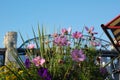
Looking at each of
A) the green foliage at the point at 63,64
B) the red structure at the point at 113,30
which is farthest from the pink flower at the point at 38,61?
the red structure at the point at 113,30

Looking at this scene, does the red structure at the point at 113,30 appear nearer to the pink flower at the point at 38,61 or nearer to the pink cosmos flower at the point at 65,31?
the pink cosmos flower at the point at 65,31

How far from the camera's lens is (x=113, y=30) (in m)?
6.04

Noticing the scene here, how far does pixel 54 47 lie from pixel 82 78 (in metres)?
0.54

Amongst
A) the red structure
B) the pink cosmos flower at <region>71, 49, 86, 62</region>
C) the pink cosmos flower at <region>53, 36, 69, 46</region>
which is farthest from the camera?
the red structure

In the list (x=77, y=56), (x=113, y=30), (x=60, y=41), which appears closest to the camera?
(x=77, y=56)

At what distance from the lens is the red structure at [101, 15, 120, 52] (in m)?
5.72

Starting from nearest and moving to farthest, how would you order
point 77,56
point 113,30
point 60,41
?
1. point 77,56
2. point 60,41
3. point 113,30

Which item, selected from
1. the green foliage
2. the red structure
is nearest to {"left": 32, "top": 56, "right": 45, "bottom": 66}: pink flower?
the green foliage

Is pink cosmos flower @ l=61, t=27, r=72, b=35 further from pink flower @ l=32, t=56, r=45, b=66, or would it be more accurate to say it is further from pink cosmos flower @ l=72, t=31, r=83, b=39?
pink flower @ l=32, t=56, r=45, b=66

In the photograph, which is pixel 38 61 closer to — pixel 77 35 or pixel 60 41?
pixel 60 41

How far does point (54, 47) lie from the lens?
3.55 m

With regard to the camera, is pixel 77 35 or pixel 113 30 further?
pixel 113 30

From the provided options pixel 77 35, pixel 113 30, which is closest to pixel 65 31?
pixel 77 35

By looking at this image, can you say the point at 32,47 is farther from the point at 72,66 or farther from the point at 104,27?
the point at 104,27
